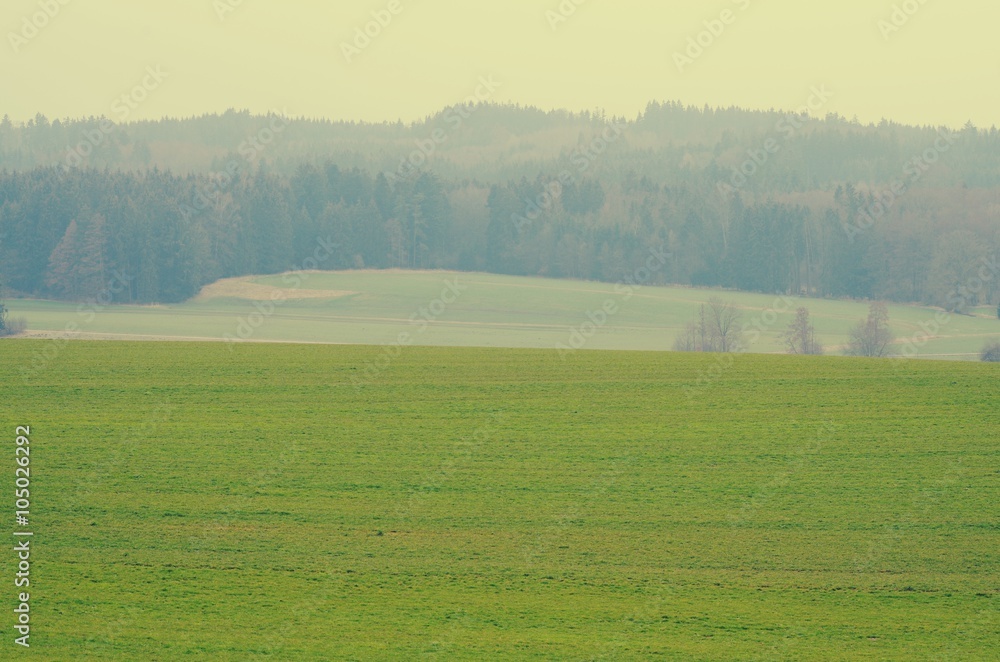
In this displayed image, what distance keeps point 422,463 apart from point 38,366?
11993mm

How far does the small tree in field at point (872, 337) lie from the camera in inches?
2537

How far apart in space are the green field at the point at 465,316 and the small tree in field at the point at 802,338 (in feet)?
6.17

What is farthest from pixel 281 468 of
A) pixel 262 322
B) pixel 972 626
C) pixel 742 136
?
pixel 742 136

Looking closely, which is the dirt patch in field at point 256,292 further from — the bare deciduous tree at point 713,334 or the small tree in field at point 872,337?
the small tree in field at point 872,337

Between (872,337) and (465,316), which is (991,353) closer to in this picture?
(872,337)

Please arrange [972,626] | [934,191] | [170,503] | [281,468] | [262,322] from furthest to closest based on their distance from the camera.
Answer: [934,191] < [262,322] < [281,468] < [170,503] < [972,626]

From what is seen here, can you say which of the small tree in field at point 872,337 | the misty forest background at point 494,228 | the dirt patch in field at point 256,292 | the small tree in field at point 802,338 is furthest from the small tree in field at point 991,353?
the dirt patch in field at point 256,292

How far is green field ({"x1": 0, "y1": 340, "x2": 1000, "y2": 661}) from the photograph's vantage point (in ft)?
45.2

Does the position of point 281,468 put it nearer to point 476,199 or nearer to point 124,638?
point 124,638

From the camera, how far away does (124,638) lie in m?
13.0

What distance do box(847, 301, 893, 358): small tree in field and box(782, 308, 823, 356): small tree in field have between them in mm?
2312

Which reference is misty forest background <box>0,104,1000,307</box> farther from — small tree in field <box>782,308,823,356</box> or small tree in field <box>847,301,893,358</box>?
small tree in field <box>782,308,823,356</box>

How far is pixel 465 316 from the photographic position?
78.8 m

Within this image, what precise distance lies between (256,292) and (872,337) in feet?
155
